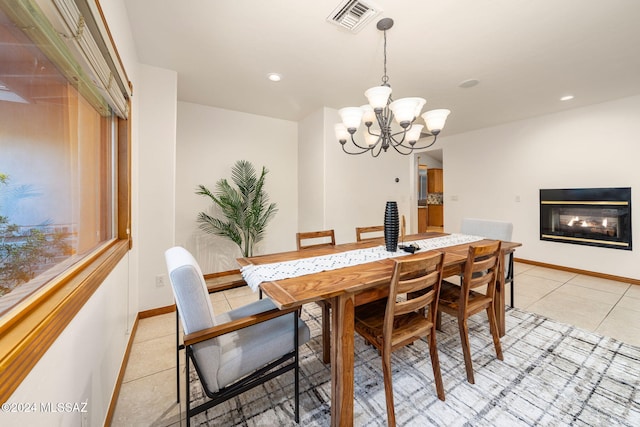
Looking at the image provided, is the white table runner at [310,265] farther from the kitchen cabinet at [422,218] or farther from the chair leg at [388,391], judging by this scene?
the kitchen cabinet at [422,218]

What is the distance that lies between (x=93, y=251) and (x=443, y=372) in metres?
2.27

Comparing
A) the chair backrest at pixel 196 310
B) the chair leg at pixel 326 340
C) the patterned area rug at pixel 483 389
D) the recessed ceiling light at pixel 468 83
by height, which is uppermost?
the recessed ceiling light at pixel 468 83

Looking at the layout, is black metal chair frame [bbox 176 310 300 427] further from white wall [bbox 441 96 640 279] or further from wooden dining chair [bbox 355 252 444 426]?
white wall [bbox 441 96 640 279]

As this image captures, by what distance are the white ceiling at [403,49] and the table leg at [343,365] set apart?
1976 millimetres

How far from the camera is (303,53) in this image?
228 centimetres

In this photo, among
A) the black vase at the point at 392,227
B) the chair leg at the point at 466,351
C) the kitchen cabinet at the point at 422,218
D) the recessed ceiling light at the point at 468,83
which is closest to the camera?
the chair leg at the point at 466,351

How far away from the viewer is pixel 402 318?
1.55 metres

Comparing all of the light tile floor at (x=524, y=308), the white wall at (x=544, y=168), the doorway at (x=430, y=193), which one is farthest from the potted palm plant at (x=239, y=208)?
the doorway at (x=430, y=193)

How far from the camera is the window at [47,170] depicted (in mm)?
634

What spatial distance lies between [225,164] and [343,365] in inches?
128

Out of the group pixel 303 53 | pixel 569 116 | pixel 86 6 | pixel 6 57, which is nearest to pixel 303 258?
pixel 6 57

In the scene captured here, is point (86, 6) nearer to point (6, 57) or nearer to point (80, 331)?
point (6, 57)

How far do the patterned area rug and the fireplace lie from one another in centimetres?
241

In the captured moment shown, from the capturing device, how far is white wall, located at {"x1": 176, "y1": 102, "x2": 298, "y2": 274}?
3.46 meters
